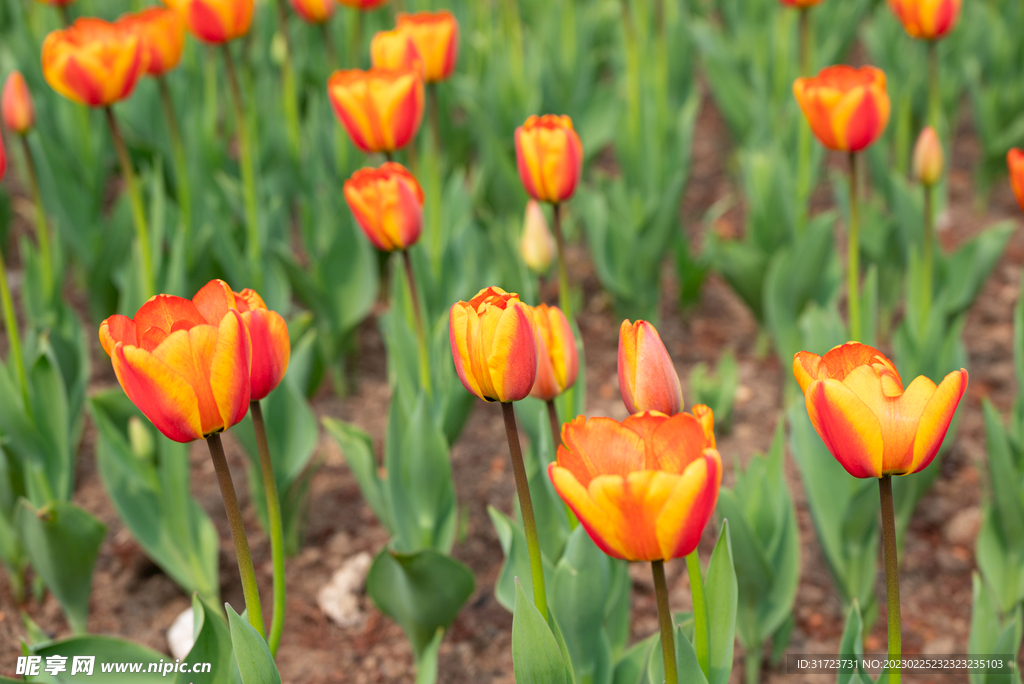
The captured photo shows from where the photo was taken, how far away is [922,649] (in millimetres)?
1752

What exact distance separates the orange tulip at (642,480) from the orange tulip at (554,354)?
0.38m

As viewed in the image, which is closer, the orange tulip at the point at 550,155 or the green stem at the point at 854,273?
the orange tulip at the point at 550,155

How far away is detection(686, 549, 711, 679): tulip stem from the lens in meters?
1.02

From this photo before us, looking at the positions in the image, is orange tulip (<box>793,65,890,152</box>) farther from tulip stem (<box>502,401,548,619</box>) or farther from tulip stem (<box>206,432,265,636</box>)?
tulip stem (<box>206,432,265,636</box>)

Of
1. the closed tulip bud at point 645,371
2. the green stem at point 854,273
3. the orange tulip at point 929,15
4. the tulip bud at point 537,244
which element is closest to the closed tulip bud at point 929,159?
the green stem at point 854,273

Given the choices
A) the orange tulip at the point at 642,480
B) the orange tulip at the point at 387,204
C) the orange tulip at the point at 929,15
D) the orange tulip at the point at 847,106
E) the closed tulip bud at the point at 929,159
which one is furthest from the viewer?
the orange tulip at the point at 929,15

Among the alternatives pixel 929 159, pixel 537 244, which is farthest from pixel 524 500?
pixel 929 159

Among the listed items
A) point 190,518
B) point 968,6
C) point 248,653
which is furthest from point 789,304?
point 968,6

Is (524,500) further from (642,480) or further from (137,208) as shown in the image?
(137,208)

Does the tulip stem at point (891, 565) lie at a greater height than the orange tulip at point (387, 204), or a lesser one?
lesser

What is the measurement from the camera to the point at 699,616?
1.05 metres

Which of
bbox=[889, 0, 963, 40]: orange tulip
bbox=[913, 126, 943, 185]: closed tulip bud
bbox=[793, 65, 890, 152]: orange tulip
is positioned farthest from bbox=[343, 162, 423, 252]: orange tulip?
bbox=[889, 0, 963, 40]: orange tulip

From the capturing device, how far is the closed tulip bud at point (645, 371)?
1.00m

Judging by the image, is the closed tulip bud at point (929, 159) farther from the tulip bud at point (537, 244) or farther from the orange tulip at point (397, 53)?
the orange tulip at point (397, 53)
